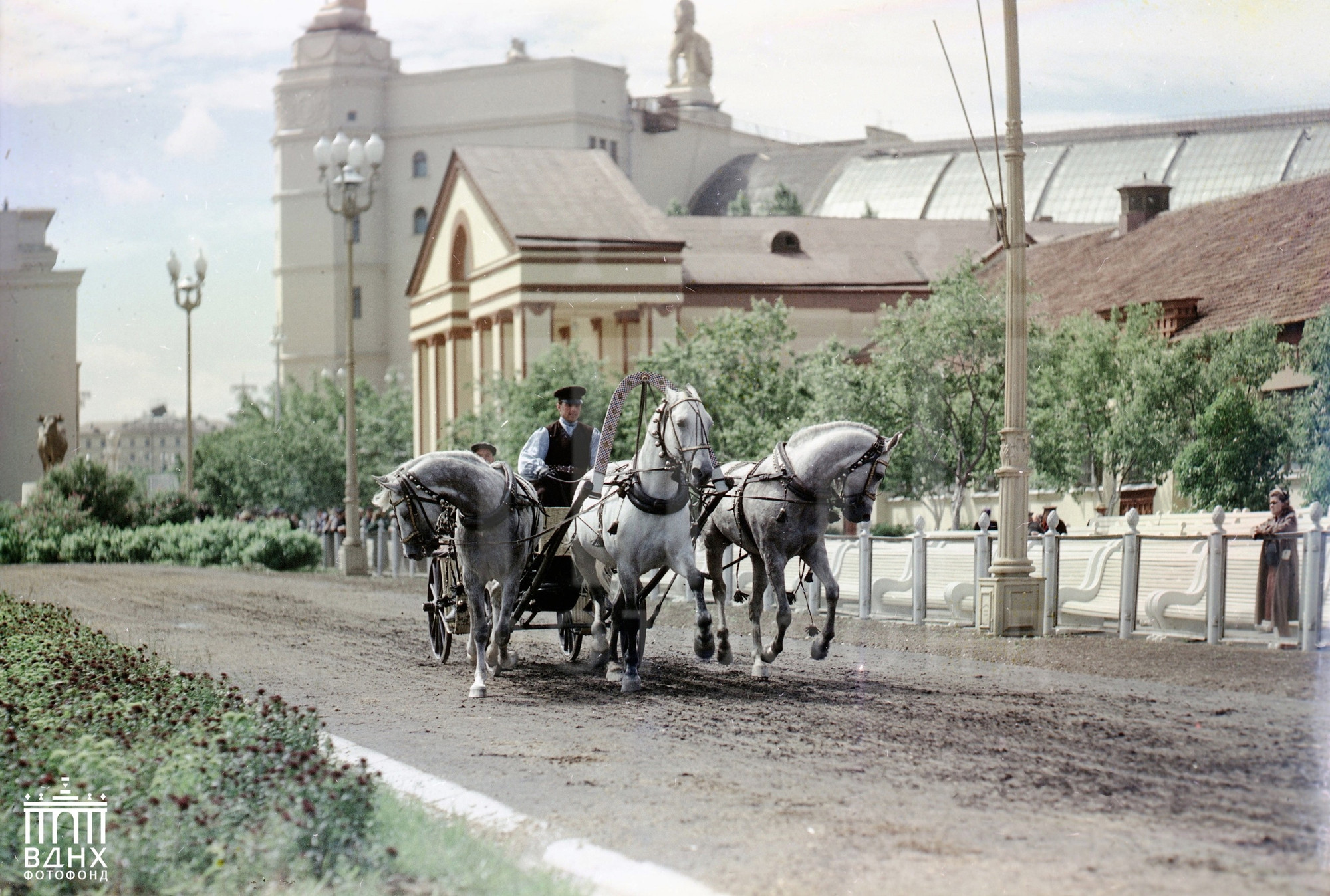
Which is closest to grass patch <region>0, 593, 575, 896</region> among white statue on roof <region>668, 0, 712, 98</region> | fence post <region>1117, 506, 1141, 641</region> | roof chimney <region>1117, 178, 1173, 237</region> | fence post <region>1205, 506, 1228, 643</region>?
fence post <region>1205, 506, 1228, 643</region>

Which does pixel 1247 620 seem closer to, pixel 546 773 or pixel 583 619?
pixel 583 619

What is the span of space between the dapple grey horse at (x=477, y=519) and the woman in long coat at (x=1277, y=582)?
6.60m

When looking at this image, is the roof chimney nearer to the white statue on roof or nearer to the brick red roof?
Answer: the brick red roof

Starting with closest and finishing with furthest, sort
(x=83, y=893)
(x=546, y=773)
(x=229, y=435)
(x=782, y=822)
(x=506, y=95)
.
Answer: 1. (x=83, y=893)
2. (x=782, y=822)
3. (x=546, y=773)
4. (x=229, y=435)
5. (x=506, y=95)

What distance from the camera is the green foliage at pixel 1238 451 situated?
25.0m

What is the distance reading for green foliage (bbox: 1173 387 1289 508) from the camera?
25016 millimetres

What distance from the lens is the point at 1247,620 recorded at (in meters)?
14.3

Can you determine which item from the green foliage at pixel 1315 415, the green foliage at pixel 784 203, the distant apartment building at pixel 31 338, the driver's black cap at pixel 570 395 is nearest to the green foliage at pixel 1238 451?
the green foliage at pixel 1315 415

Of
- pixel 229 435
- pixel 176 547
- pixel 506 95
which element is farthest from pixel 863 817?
pixel 506 95

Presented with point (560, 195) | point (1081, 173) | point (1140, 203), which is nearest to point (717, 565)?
point (560, 195)

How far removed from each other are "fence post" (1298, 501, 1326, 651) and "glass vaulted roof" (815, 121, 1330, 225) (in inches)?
2690

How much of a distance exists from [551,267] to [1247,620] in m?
32.0

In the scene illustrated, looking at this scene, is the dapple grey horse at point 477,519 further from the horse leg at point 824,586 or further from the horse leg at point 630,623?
the horse leg at point 824,586

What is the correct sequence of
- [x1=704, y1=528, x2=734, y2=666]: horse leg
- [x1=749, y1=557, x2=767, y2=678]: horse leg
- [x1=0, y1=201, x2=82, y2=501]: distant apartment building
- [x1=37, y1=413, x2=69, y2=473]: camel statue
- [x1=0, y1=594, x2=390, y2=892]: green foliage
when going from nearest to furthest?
[x1=0, y1=594, x2=390, y2=892]: green foliage < [x1=749, y1=557, x2=767, y2=678]: horse leg < [x1=704, y1=528, x2=734, y2=666]: horse leg < [x1=0, y1=201, x2=82, y2=501]: distant apartment building < [x1=37, y1=413, x2=69, y2=473]: camel statue
